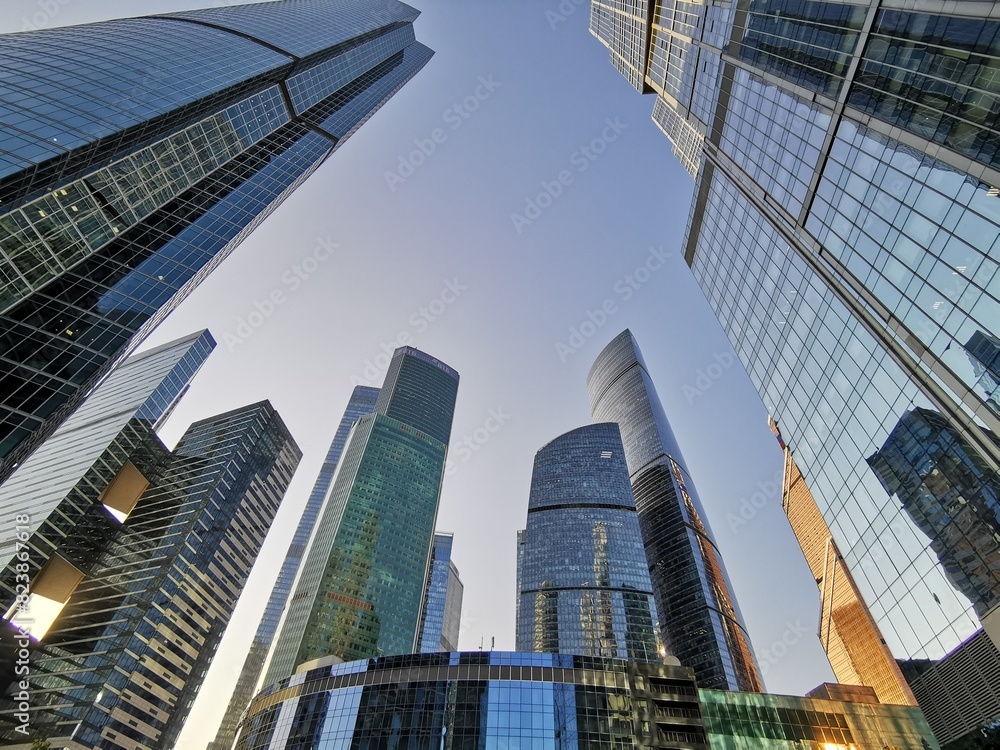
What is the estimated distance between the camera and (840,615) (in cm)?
13312

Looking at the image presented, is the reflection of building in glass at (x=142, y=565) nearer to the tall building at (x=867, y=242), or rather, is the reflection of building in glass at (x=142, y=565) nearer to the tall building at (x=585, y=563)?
the tall building at (x=585, y=563)

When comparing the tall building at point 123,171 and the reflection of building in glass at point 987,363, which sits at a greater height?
the tall building at point 123,171

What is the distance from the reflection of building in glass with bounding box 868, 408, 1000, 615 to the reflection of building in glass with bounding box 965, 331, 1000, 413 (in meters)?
3.67

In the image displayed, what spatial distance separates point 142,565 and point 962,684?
5335 inches

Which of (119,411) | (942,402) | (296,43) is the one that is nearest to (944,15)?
(942,402)

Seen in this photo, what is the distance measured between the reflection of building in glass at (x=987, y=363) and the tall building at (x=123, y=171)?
6246cm

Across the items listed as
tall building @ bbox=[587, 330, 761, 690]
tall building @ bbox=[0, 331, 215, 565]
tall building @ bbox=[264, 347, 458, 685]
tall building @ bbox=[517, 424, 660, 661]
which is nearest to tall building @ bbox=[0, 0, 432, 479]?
tall building @ bbox=[0, 331, 215, 565]

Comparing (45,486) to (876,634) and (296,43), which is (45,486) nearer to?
(296,43)

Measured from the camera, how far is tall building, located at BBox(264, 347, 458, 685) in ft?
409

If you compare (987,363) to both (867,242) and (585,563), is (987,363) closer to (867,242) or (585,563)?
(867,242)

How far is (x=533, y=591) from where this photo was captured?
147750 millimetres

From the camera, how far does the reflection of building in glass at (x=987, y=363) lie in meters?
27.0

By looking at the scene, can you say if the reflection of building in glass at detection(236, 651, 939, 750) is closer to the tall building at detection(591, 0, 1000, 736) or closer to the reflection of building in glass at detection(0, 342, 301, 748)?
the tall building at detection(591, 0, 1000, 736)

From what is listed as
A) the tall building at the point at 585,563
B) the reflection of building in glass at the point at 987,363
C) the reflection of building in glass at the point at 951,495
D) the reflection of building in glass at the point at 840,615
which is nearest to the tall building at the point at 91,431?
the tall building at the point at 585,563
